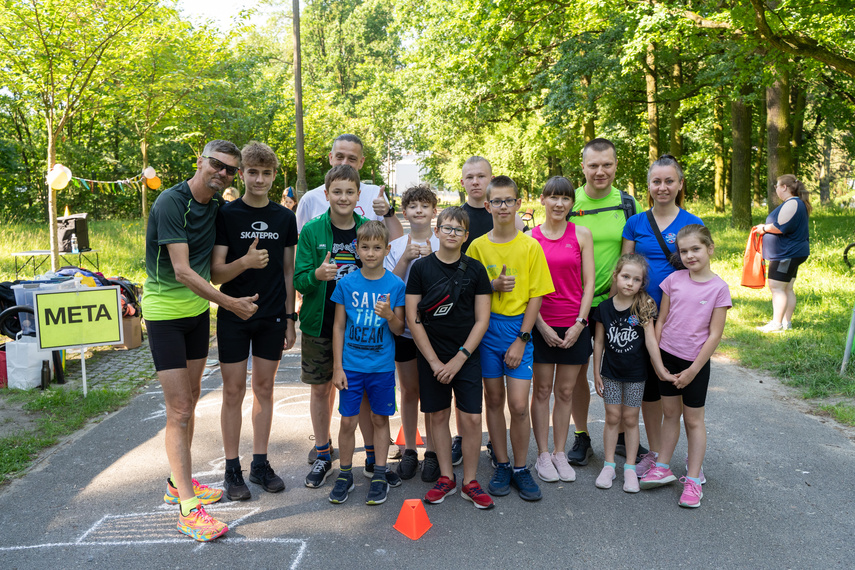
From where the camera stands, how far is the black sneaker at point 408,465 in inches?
161

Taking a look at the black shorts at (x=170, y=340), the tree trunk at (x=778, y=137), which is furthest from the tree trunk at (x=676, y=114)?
the black shorts at (x=170, y=340)

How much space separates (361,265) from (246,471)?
166 cm

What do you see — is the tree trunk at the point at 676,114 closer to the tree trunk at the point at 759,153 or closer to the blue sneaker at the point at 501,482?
the tree trunk at the point at 759,153

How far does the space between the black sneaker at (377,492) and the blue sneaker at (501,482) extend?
664 millimetres

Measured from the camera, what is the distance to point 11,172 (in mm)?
24234

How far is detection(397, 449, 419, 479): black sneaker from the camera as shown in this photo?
4.10 m

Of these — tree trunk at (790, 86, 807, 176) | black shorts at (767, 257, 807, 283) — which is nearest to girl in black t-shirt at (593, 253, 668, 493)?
black shorts at (767, 257, 807, 283)

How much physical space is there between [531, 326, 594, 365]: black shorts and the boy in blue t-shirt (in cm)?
95

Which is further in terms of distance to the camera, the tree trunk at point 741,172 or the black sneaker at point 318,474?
the tree trunk at point 741,172

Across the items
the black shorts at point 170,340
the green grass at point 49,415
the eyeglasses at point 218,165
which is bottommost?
the green grass at point 49,415

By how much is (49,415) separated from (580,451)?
4.54 meters

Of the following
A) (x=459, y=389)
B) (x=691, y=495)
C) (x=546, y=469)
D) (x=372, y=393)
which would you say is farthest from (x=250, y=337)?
(x=691, y=495)

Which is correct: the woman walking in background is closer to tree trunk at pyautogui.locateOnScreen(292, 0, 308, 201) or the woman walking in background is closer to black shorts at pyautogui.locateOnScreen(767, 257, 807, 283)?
black shorts at pyautogui.locateOnScreen(767, 257, 807, 283)

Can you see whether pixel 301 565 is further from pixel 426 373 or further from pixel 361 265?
pixel 361 265
